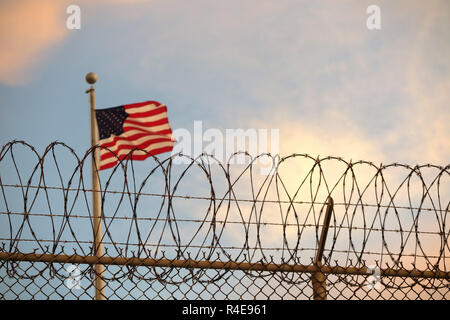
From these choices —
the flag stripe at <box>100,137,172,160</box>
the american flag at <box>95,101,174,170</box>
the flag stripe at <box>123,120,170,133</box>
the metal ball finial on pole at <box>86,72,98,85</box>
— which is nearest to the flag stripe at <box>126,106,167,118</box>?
the american flag at <box>95,101,174,170</box>

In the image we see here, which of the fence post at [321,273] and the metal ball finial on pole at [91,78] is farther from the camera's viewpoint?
the metal ball finial on pole at [91,78]

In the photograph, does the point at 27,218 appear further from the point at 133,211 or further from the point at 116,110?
the point at 116,110

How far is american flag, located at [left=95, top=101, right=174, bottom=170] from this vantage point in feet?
41.7

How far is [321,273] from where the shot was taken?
160 inches

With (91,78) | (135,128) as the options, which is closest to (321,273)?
(135,128)

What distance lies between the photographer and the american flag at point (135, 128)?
1271cm

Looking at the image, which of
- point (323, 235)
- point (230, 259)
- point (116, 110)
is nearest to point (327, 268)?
point (323, 235)

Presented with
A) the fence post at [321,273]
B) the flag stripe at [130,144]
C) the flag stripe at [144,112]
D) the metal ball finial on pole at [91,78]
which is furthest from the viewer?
the metal ball finial on pole at [91,78]

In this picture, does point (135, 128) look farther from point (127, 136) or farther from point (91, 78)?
point (91, 78)

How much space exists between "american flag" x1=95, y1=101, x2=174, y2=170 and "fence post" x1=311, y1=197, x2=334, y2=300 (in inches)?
342

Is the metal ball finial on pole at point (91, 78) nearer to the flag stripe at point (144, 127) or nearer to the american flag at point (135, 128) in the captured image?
the american flag at point (135, 128)

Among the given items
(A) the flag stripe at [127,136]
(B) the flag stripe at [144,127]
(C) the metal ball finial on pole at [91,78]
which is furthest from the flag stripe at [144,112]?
(C) the metal ball finial on pole at [91,78]

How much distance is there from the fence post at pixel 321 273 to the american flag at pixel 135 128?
870 cm
